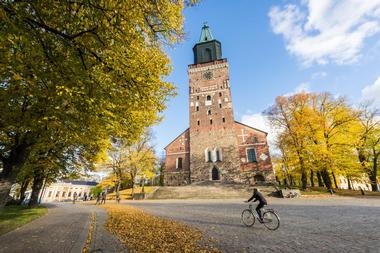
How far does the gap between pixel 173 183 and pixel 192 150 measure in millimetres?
6401

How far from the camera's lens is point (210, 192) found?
24.4 metres

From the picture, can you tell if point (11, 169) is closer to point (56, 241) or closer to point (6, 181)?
point (6, 181)

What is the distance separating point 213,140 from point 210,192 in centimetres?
1041

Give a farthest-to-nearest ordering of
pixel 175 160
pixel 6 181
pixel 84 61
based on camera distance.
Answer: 1. pixel 175 160
2. pixel 6 181
3. pixel 84 61

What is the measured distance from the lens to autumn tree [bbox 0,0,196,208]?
392 cm

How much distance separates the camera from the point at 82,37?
4480 mm

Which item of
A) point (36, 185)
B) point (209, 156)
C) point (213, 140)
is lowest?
point (36, 185)

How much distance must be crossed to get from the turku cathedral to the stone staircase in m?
4.39

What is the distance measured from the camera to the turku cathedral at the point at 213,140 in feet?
100

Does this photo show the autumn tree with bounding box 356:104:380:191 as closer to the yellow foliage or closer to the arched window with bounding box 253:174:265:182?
the arched window with bounding box 253:174:265:182

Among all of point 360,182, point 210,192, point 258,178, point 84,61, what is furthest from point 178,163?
point 84,61

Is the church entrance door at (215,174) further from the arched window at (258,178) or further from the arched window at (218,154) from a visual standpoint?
the arched window at (258,178)

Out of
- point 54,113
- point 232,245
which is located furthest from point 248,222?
point 54,113

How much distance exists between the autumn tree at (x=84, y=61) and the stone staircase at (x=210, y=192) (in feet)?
63.8
